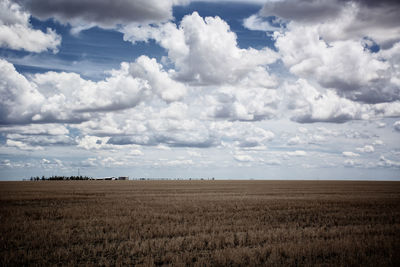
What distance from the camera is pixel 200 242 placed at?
1359 centimetres

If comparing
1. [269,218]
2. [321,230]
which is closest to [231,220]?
[269,218]

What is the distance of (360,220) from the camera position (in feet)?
66.3

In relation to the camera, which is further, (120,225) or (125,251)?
(120,225)

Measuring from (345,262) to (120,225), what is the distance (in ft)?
41.5

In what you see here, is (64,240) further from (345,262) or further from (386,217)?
(386,217)

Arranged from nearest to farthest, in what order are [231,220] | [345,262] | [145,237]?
[345,262] < [145,237] < [231,220]

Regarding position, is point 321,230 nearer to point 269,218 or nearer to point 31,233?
point 269,218

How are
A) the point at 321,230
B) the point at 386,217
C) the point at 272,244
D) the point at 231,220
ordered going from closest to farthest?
the point at 272,244 < the point at 321,230 < the point at 231,220 < the point at 386,217

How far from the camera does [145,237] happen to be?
15.1 m

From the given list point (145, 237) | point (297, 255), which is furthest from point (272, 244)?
point (145, 237)

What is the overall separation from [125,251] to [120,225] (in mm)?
6138

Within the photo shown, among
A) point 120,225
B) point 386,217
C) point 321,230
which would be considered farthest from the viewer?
point 386,217

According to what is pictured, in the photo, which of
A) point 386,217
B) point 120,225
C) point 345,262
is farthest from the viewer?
point 386,217

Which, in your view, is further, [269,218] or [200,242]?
[269,218]
